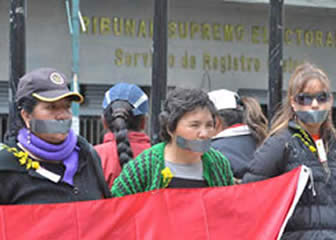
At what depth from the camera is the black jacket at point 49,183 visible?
2.97m

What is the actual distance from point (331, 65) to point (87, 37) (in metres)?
5.15

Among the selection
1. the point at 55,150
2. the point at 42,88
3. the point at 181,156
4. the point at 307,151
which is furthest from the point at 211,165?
the point at 42,88

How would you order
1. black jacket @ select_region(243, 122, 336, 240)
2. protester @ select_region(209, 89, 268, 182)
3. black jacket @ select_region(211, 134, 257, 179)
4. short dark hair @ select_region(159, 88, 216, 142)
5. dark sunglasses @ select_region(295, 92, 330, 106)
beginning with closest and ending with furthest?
black jacket @ select_region(243, 122, 336, 240), short dark hair @ select_region(159, 88, 216, 142), dark sunglasses @ select_region(295, 92, 330, 106), black jacket @ select_region(211, 134, 257, 179), protester @ select_region(209, 89, 268, 182)

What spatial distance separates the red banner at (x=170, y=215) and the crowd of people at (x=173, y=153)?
0.10 m

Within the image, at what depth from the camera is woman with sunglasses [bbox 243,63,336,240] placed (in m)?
3.30

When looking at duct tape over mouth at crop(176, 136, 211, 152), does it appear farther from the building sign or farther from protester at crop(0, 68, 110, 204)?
the building sign

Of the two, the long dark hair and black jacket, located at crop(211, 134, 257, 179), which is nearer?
black jacket, located at crop(211, 134, 257, 179)

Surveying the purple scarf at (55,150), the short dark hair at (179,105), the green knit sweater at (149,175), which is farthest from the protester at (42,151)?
the short dark hair at (179,105)

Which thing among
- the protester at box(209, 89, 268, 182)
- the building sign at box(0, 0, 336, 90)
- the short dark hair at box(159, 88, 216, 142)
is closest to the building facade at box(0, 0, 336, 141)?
the building sign at box(0, 0, 336, 90)

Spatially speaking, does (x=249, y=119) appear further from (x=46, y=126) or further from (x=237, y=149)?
(x=46, y=126)

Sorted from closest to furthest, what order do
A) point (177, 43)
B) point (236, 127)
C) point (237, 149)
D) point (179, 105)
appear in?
1. point (179, 105)
2. point (237, 149)
3. point (236, 127)
4. point (177, 43)

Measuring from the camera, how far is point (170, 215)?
3.21 metres

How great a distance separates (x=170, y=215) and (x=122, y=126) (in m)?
1.25

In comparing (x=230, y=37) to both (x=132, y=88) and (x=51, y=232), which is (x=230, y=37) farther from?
(x=51, y=232)
